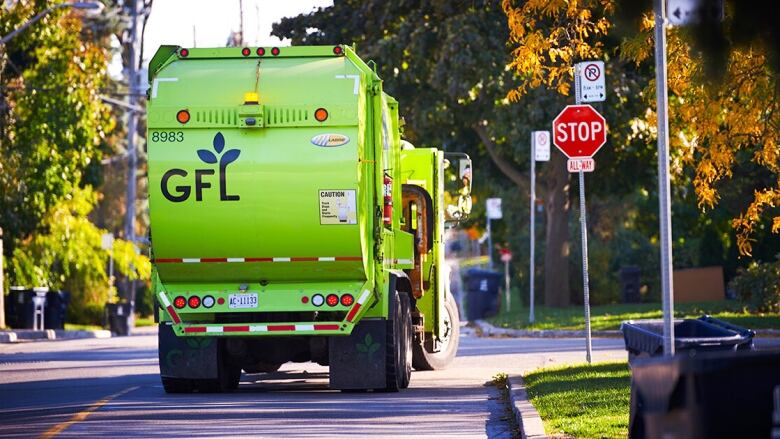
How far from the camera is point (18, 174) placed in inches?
1489

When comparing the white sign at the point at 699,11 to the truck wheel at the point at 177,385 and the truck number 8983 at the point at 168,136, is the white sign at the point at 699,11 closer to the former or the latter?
the truck number 8983 at the point at 168,136

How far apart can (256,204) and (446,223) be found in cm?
639

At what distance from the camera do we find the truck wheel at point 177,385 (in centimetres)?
1702

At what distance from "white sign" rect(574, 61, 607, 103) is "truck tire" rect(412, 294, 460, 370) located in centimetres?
343

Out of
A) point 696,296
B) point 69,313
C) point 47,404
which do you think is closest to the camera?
point 47,404

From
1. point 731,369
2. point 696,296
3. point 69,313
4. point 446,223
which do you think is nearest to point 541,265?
point 696,296

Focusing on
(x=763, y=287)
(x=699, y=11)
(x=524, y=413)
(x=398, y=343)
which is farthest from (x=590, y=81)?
(x=763, y=287)

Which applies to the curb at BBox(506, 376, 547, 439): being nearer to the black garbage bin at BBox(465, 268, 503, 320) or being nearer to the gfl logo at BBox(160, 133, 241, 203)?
the gfl logo at BBox(160, 133, 241, 203)

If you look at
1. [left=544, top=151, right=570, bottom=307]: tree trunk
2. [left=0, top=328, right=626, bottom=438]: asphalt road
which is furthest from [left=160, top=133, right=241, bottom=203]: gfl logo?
[left=544, top=151, right=570, bottom=307]: tree trunk

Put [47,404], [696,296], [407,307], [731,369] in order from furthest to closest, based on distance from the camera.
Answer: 1. [696,296]
2. [407,307]
3. [47,404]
4. [731,369]

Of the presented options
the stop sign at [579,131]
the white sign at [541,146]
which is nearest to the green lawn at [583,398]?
the stop sign at [579,131]

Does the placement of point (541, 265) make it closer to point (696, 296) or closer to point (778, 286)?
point (696, 296)

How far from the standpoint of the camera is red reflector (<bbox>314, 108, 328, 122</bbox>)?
16156mm

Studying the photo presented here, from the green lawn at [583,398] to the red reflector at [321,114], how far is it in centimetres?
346
